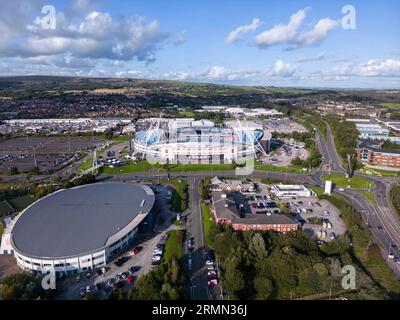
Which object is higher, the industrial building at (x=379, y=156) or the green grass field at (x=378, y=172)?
the industrial building at (x=379, y=156)

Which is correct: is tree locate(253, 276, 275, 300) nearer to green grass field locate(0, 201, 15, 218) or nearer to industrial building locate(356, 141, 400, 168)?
green grass field locate(0, 201, 15, 218)

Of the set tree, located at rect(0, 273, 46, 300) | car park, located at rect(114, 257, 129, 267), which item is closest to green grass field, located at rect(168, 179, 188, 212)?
car park, located at rect(114, 257, 129, 267)

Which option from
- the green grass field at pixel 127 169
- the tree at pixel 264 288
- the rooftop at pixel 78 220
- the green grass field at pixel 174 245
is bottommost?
the green grass field at pixel 174 245

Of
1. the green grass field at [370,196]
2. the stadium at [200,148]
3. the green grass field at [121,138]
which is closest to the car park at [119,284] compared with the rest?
the green grass field at [370,196]

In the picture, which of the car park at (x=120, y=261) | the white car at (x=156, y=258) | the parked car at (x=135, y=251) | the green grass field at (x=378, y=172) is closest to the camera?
the car park at (x=120, y=261)

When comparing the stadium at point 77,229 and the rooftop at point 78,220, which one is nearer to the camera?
the stadium at point 77,229

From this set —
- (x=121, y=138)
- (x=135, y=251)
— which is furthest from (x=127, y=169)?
(x=121, y=138)

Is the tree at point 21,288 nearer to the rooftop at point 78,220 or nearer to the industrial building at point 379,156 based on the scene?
the rooftop at point 78,220

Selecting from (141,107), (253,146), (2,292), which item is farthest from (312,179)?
(141,107)

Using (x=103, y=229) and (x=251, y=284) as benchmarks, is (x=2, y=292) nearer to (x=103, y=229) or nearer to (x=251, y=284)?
(x=103, y=229)
